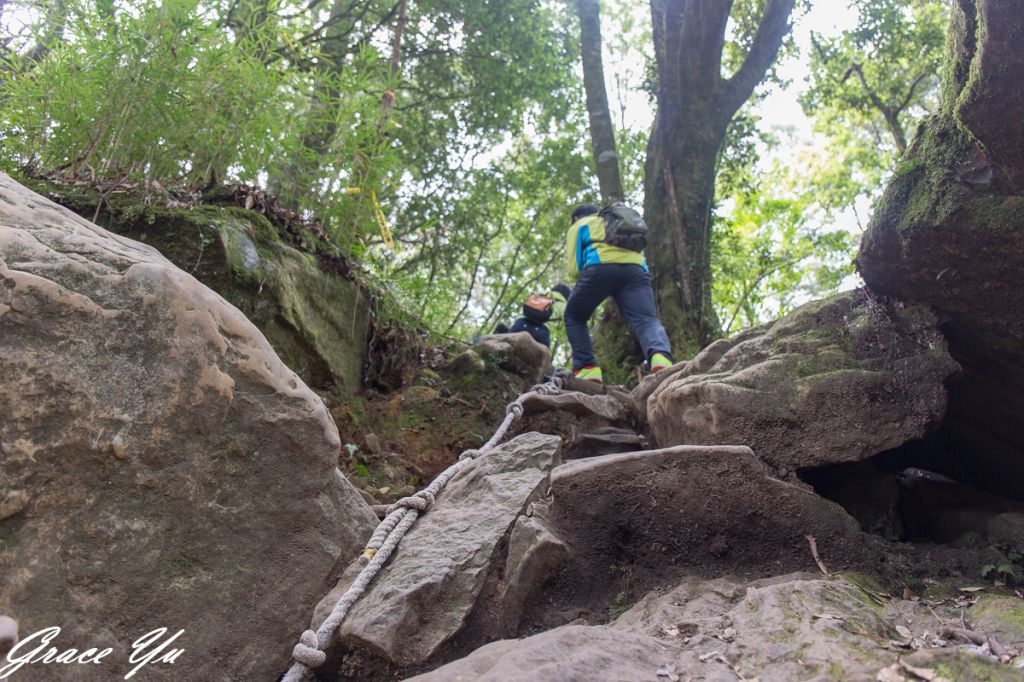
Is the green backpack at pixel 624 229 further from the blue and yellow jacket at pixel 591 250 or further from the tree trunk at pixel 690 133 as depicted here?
the tree trunk at pixel 690 133

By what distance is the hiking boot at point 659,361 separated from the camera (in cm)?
575

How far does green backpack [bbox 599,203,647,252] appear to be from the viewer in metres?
6.20

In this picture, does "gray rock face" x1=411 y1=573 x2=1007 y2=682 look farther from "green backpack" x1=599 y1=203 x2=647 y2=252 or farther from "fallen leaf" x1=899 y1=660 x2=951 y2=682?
"green backpack" x1=599 y1=203 x2=647 y2=252

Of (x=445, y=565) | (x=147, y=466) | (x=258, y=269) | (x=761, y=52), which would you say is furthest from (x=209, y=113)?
(x=761, y=52)

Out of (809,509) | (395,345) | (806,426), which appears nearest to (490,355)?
(395,345)

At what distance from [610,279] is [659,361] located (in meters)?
0.97

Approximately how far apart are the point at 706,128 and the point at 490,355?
4.07 meters

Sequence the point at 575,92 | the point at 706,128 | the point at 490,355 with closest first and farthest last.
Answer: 1. the point at 490,355
2. the point at 706,128
3. the point at 575,92

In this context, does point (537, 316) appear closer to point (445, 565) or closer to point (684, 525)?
point (684, 525)

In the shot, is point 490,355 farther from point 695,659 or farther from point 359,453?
point 695,659

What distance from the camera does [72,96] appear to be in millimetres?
3832

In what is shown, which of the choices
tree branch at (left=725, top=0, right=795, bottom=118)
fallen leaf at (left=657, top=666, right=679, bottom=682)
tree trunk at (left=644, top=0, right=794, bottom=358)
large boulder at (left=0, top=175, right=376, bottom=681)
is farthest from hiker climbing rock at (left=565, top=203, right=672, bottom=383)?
fallen leaf at (left=657, top=666, right=679, bottom=682)

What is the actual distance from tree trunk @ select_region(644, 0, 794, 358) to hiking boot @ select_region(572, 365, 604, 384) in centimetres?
147
